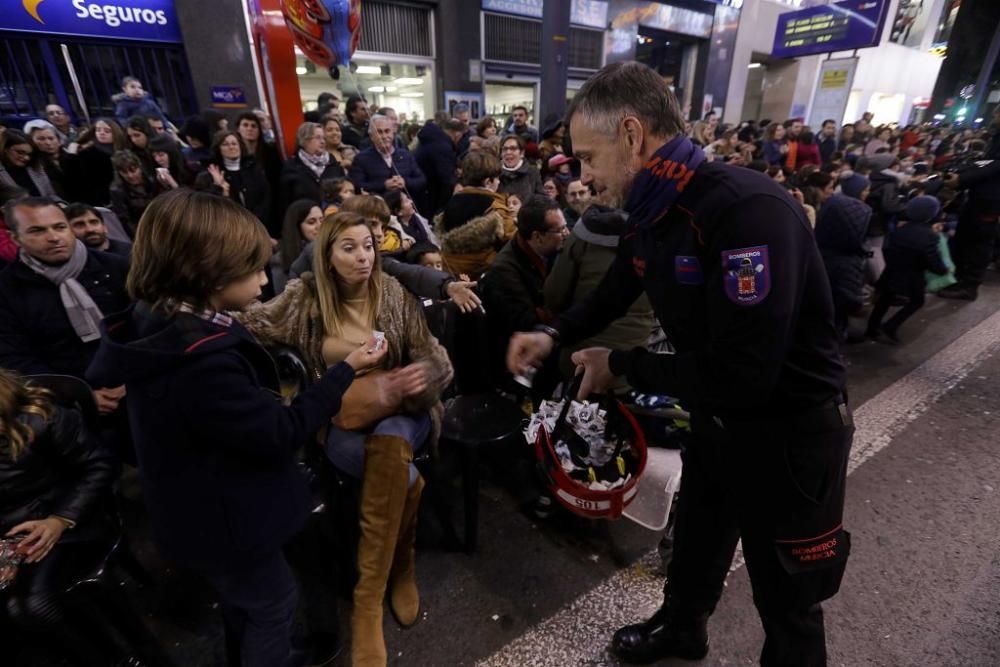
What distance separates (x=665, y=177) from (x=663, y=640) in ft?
5.61

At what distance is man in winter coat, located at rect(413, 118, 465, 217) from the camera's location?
19.0ft

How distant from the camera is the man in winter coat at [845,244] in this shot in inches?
154

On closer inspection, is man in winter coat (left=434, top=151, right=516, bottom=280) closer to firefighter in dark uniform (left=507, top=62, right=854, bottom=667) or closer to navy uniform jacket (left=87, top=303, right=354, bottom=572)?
firefighter in dark uniform (left=507, top=62, right=854, bottom=667)

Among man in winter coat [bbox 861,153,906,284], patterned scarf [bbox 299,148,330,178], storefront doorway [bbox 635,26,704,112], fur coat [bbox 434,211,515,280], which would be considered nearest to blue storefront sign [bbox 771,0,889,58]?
storefront doorway [bbox 635,26,704,112]

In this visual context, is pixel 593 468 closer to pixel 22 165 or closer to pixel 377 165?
pixel 377 165

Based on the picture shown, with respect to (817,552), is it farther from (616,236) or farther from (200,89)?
(200,89)

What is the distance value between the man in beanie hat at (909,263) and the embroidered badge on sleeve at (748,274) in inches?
183

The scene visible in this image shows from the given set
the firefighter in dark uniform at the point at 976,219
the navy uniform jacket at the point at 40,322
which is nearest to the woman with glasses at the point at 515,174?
the navy uniform jacket at the point at 40,322

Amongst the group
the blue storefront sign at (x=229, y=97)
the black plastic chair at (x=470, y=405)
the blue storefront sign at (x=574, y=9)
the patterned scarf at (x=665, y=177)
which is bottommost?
the black plastic chair at (x=470, y=405)

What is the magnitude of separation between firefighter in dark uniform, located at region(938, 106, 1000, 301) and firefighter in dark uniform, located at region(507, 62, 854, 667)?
584 centimetres

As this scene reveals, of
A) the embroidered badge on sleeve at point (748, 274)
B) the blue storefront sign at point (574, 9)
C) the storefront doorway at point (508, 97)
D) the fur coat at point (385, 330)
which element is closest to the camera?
the embroidered badge on sleeve at point (748, 274)

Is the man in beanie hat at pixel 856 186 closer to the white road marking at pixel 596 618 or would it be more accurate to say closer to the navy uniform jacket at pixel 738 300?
the white road marking at pixel 596 618

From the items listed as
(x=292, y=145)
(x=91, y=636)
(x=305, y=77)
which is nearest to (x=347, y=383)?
(x=91, y=636)

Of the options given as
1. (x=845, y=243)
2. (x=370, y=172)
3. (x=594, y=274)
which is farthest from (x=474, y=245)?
(x=845, y=243)
